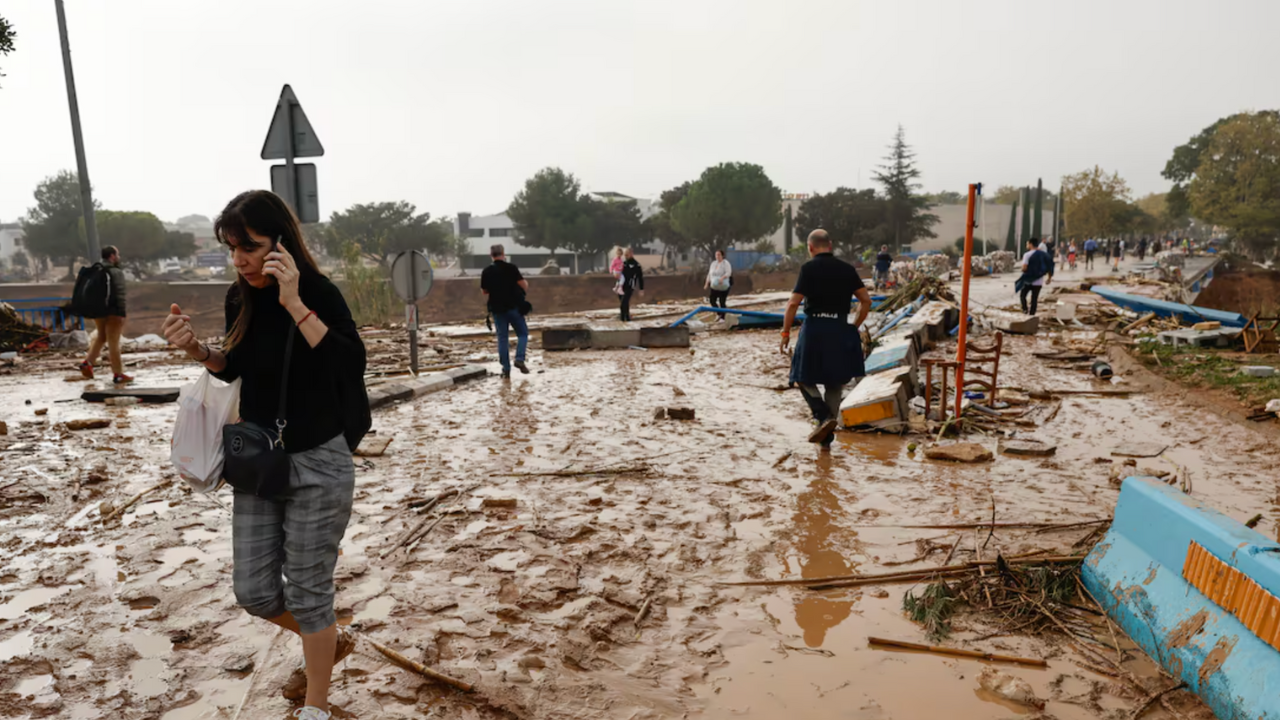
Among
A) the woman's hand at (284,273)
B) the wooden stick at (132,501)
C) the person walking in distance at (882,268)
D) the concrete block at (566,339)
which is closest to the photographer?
the woman's hand at (284,273)

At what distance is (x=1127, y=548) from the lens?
353 centimetres

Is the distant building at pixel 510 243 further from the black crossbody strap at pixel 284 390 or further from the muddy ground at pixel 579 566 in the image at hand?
the black crossbody strap at pixel 284 390

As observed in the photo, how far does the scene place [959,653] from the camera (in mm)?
3285

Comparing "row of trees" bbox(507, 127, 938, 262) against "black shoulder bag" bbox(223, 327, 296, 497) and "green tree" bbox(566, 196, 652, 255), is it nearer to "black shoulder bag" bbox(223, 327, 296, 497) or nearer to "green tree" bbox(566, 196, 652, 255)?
"green tree" bbox(566, 196, 652, 255)

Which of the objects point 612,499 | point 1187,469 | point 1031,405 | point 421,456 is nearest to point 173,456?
point 612,499

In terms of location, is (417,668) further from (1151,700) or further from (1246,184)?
(1246,184)

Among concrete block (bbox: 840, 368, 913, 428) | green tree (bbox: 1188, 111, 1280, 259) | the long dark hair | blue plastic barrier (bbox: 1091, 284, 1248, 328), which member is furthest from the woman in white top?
green tree (bbox: 1188, 111, 1280, 259)

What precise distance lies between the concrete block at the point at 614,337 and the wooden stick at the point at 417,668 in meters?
11.8

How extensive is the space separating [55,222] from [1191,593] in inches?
2970

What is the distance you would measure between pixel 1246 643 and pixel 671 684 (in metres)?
1.97

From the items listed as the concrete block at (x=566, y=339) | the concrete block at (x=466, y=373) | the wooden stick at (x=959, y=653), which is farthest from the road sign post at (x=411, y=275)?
the wooden stick at (x=959, y=653)

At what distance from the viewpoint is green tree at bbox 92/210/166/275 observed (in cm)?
6147

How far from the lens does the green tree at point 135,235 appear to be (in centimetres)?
6147

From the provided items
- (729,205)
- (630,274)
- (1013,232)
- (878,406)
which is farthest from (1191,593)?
(1013,232)
